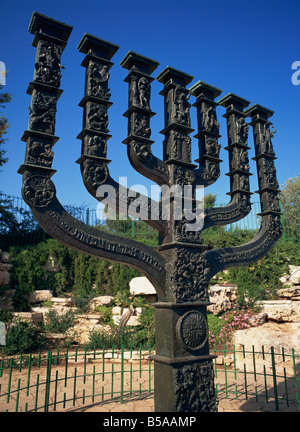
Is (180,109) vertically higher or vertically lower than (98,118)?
higher

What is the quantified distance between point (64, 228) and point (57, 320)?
662 cm

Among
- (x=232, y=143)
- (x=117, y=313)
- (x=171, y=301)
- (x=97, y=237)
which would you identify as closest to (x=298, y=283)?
(x=117, y=313)

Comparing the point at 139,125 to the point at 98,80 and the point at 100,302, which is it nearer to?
the point at 98,80

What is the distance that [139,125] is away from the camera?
112 inches

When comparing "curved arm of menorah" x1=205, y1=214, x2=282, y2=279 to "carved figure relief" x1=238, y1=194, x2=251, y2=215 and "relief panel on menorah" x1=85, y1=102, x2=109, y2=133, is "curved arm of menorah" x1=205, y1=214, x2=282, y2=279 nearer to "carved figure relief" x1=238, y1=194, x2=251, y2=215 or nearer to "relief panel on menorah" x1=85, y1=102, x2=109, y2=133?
"carved figure relief" x1=238, y1=194, x2=251, y2=215

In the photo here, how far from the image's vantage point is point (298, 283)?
884cm

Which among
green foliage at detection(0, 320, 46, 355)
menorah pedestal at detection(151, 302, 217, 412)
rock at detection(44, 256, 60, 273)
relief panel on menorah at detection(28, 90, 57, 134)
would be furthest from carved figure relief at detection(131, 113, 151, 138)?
rock at detection(44, 256, 60, 273)

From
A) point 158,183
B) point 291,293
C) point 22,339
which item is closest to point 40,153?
point 158,183

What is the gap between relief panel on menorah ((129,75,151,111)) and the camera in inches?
113

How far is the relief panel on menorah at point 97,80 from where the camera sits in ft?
8.97

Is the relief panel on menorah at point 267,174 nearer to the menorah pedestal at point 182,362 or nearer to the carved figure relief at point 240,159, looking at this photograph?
the carved figure relief at point 240,159

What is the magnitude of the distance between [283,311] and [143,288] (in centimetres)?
389

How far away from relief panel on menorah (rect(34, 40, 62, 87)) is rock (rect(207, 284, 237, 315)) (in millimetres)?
7204
